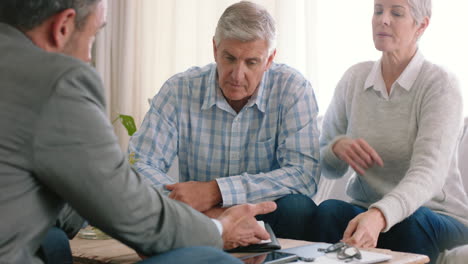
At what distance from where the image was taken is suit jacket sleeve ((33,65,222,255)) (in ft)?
2.92

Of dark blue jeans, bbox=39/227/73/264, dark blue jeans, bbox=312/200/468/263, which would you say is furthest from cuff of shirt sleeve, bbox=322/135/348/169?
dark blue jeans, bbox=39/227/73/264

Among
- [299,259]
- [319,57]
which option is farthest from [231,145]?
[319,57]

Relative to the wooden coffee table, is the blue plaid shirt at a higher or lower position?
higher

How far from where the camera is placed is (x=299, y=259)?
1.32 metres

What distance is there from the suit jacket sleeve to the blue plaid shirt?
41.0 inches

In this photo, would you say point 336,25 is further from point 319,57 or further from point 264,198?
point 264,198

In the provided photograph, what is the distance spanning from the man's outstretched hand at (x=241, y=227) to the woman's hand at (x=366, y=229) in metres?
0.25

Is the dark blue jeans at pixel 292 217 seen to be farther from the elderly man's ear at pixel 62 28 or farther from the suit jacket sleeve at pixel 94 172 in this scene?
the elderly man's ear at pixel 62 28

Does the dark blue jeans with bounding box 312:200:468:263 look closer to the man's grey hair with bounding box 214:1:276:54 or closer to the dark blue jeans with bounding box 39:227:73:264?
the man's grey hair with bounding box 214:1:276:54

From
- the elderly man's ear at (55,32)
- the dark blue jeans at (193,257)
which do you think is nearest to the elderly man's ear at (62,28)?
the elderly man's ear at (55,32)

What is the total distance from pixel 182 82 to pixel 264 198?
560 mm

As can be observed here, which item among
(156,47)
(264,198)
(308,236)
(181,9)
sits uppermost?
(181,9)

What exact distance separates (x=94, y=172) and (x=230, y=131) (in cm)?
126

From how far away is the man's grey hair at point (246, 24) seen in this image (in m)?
2.02
